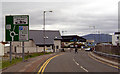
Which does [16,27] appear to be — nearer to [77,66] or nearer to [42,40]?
[77,66]

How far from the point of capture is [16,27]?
2397 cm

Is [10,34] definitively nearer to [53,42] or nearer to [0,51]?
[0,51]

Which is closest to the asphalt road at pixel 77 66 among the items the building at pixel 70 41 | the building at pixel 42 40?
the building at pixel 42 40

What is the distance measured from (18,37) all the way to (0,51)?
14471mm

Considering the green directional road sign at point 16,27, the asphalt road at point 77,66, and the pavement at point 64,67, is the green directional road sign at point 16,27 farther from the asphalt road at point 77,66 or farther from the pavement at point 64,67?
the asphalt road at point 77,66

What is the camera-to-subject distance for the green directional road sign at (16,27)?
2355 centimetres

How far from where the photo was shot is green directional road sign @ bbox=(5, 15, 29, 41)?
23547 mm

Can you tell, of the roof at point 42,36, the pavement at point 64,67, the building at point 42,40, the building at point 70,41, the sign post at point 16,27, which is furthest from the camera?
the building at point 70,41

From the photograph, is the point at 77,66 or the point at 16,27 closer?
the point at 77,66

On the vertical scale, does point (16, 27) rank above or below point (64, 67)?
above

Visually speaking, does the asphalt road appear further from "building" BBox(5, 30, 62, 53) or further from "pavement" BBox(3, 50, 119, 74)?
"building" BBox(5, 30, 62, 53)

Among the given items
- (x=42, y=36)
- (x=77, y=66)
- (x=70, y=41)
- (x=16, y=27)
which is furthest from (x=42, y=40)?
(x=77, y=66)

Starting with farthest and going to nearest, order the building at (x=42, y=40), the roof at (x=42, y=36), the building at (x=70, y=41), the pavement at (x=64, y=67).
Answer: the building at (x=70, y=41) < the roof at (x=42, y=36) < the building at (x=42, y=40) < the pavement at (x=64, y=67)

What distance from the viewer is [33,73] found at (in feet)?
47.9
